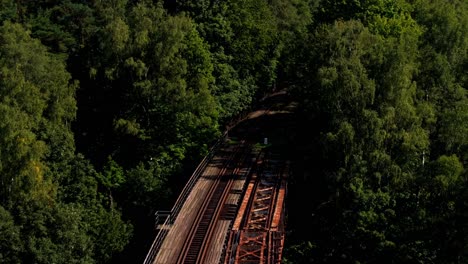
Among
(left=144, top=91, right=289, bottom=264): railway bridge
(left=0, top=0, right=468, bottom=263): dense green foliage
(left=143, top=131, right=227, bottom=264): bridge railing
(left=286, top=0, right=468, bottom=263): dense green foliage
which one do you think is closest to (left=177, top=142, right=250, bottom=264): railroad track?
(left=144, top=91, right=289, bottom=264): railway bridge

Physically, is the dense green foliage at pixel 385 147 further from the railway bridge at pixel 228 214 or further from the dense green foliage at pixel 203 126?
the railway bridge at pixel 228 214

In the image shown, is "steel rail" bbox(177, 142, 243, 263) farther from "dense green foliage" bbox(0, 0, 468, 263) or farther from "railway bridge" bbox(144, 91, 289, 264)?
"dense green foliage" bbox(0, 0, 468, 263)

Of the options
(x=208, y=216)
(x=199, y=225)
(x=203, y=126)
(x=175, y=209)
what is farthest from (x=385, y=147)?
(x=203, y=126)

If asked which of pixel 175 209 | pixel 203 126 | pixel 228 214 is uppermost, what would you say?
pixel 203 126

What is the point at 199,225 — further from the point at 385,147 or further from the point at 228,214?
the point at 385,147

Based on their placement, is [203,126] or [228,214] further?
[203,126]

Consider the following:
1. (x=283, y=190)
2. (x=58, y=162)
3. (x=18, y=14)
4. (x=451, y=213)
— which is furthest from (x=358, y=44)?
(x=18, y=14)

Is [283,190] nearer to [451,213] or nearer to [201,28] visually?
[451,213]
